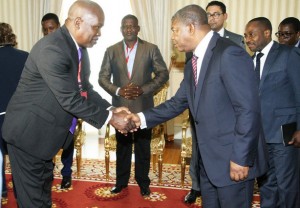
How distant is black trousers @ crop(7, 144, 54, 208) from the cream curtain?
437 cm

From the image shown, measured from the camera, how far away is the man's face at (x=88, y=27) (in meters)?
2.65

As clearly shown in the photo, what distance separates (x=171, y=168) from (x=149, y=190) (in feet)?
3.43

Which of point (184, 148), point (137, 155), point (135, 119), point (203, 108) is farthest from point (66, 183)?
point (203, 108)

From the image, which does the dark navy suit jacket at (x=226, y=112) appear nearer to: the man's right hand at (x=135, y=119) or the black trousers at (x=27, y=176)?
the man's right hand at (x=135, y=119)

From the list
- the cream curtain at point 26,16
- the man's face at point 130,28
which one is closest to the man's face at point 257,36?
the man's face at point 130,28

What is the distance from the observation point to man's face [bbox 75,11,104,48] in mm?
2650

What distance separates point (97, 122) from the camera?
2799 millimetres

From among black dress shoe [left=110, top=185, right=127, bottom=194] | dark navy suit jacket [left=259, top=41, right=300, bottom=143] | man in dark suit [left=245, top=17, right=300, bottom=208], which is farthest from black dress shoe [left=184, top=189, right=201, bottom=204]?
dark navy suit jacket [left=259, top=41, right=300, bottom=143]

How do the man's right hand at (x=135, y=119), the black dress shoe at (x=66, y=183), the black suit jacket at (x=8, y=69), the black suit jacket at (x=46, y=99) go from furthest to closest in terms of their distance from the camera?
the black dress shoe at (x=66, y=183)
the black suit jacket at (x=8, y=69)
the man's right hand at (x=135, y=119)
the black suit jacket at (x=46, y=99)

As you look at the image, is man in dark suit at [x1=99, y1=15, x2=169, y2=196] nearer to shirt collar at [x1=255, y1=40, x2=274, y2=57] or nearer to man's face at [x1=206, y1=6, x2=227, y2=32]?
man's face at [x1=206, y1=6, x2=227, y2=32]

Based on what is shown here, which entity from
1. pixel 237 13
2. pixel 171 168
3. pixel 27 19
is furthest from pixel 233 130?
pixel 27 19

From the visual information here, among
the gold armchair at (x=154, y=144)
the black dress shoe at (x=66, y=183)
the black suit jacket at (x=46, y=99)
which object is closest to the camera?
the black suit jacket at (x=46, y=99)

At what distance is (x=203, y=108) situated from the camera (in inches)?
89.7

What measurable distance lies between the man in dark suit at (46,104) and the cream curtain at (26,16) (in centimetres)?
408
